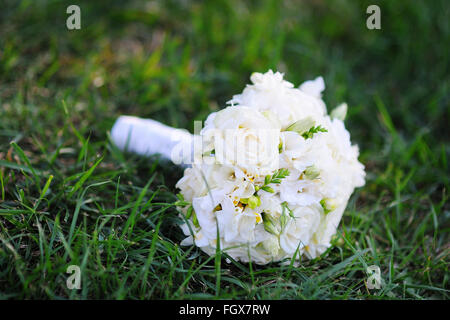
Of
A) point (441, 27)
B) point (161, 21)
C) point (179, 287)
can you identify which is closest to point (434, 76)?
point (441, 27)

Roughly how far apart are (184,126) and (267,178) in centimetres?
98

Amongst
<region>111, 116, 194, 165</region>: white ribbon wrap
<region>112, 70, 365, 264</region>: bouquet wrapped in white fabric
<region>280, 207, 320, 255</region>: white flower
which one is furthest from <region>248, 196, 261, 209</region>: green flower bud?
<region>111, 116, 194, 165</region>: white ribbon wrap

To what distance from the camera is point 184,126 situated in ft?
7.07

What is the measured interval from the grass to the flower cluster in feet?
0.31

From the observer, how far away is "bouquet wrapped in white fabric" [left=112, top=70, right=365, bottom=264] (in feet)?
4.21

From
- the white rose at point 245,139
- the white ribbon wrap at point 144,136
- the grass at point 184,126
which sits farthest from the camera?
the white ribbon wrap at point 144,136

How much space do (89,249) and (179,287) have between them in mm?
327

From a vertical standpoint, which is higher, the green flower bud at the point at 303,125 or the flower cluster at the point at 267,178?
the green flower bud at the point at 303,125

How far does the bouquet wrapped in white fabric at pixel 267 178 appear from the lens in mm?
1282

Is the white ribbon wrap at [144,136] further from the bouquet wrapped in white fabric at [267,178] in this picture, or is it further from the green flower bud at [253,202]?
the green flower bud at [253,202]

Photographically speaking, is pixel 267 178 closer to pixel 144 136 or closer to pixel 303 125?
pixel 303 125

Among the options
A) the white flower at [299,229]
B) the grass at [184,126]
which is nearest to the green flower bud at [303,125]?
the white flower at [299,229]

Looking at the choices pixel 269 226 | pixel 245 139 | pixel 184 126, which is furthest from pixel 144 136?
pixel 269 226

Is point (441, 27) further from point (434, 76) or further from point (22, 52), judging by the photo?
point (22, 52)
